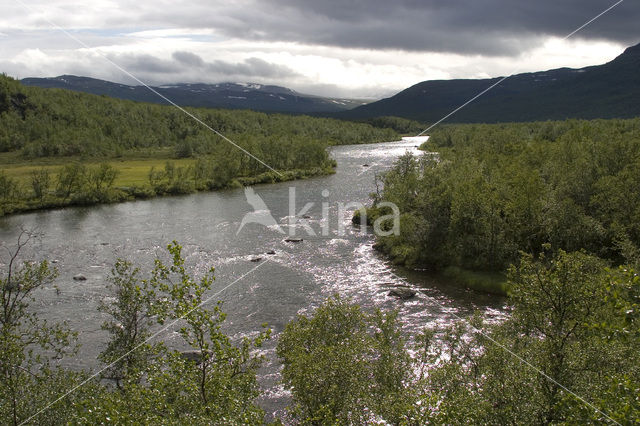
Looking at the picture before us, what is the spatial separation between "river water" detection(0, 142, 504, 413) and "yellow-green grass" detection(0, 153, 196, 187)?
20.9 meters

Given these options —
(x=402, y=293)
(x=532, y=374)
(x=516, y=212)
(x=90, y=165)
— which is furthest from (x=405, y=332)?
(x=90, y=165)

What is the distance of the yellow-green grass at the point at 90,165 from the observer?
323 feet

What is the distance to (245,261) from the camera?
48.2 metres

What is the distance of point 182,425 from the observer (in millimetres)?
11672

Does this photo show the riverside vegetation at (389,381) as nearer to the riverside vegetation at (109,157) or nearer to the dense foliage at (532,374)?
the dense foliage at (532,374)

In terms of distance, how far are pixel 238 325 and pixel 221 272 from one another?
40.7 feet

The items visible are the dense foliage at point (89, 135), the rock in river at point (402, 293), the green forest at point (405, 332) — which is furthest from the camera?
the dense foliage at point (89, 135)

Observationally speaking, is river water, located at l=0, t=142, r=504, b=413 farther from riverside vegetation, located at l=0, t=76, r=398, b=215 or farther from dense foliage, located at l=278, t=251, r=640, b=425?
dense foliage, located at l=278, t=251, r=640, b=425

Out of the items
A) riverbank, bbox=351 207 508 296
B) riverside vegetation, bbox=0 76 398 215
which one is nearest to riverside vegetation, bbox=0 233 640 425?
riverbank, bbox=351 207 508 296

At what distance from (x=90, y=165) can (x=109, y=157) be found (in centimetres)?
2565

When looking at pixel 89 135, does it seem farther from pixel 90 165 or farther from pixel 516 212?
pixel 516 212

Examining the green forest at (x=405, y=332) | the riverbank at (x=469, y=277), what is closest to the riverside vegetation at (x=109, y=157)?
the green forest at (x=405, y=332)

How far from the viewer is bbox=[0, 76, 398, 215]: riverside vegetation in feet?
274

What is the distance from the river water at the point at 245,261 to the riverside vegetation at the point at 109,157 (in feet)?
29.2
